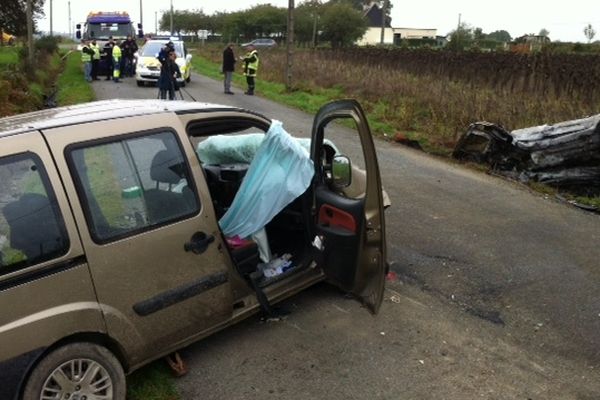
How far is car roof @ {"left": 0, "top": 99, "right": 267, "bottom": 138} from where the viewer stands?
3.27 m

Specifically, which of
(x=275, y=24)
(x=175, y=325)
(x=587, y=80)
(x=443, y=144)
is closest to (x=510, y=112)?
(x=443, y=144)

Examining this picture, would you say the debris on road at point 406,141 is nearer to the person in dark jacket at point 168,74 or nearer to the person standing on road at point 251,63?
the person in dark jacket at point 168,74

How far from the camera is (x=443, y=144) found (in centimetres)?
1127

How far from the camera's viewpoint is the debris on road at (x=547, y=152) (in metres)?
8.16

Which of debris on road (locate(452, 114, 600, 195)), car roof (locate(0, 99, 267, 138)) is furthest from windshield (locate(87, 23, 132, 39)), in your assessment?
car roof (locate(0, 99, 267, 138))

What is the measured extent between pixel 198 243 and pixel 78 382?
1.04 meters

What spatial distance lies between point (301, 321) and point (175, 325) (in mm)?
1206

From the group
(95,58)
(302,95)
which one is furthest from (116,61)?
(302,95)

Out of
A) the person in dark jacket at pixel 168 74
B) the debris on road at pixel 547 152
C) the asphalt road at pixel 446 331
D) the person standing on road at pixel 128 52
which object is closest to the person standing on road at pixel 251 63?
the person in dark jacket at pixel 168 74

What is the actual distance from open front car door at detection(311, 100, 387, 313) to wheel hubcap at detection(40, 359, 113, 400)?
64.9 inches

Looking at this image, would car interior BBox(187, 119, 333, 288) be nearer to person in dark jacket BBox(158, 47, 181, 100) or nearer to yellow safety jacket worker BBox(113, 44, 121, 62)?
person in dark jacket BBox(158, 47, 181, 100)

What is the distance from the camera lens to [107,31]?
25391mm

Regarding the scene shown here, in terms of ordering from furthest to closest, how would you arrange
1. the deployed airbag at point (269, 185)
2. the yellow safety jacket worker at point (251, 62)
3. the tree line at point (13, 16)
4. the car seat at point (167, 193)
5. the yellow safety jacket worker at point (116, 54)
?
the tree line at point (13, 16), the yellow safety jacket worker at point (116, 54), the yellow safety jacket worker at point (251, 62), the deployed airbag at point (269, 185), the car seat at point (167, 193)

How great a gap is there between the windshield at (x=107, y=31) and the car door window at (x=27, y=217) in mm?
24049
